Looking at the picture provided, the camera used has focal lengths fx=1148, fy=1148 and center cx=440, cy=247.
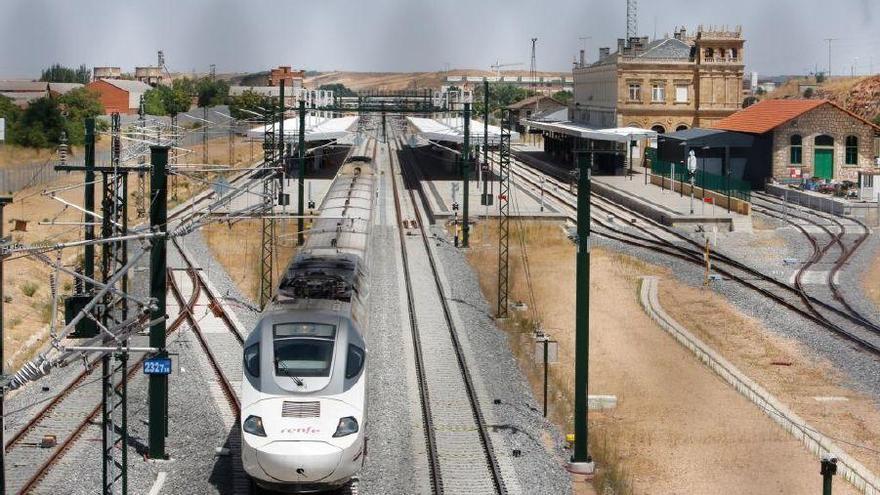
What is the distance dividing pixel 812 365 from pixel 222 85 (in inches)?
5704

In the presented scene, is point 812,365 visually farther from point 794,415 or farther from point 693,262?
point 693,262

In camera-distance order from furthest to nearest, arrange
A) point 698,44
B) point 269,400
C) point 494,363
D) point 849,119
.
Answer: point 698,44
point 849,119
point 494,363
point 269,400

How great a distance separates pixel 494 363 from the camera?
26.4 metres

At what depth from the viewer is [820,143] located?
67.2m

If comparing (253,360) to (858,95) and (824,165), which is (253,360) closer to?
(824,165)

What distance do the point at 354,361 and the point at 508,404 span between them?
6021 millimetres

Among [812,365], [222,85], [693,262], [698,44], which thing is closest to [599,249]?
[693,262]

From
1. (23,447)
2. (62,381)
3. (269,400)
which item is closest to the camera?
(269,400)

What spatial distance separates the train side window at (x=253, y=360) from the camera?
17.1 metres

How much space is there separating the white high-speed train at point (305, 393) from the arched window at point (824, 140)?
53.2 m

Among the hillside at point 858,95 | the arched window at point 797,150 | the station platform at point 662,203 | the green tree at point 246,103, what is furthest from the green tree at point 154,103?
the hillside at point 858,95

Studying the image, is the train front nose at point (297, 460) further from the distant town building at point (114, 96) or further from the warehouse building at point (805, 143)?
the distant town building at point (114, 96)

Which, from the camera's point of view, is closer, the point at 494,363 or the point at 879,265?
the point at 494,363

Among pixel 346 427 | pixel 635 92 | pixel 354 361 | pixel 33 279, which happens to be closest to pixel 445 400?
pixel 354 361
